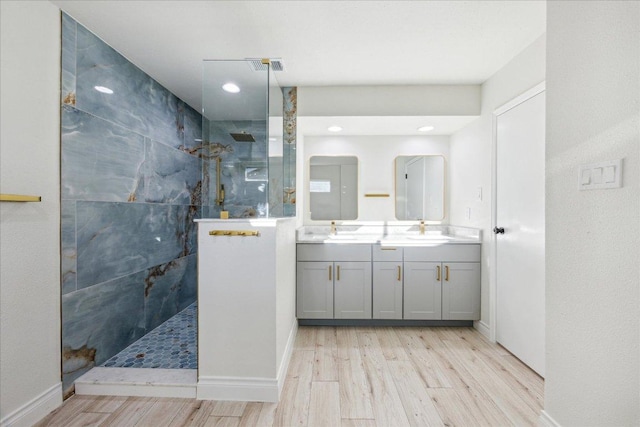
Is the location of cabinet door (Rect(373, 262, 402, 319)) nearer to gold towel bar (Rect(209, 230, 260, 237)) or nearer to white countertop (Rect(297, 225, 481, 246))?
white countertop (Rect(297, 225, 481, 246))

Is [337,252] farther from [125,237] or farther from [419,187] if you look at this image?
[125,237]

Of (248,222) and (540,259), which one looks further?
(540,259)

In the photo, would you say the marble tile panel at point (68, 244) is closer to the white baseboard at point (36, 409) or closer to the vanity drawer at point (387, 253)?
the white baseboard at point (36, 409)

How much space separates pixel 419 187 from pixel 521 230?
56.8 inches

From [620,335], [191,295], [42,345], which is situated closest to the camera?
[620,335]

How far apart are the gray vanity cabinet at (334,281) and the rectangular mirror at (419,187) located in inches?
37.4

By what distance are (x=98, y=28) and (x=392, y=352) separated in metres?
3.17

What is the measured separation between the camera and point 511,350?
2.45m

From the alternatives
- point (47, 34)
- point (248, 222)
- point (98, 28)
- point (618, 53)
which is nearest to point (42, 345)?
point (248, 222)

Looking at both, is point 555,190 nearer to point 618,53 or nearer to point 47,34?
point 618,53

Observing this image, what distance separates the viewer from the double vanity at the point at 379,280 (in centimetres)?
296

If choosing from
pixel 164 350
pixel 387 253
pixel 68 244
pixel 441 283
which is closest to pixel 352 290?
pixel 387 253

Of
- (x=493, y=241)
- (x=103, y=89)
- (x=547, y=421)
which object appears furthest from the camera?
(x=493, y=241)

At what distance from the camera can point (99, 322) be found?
2.14m
